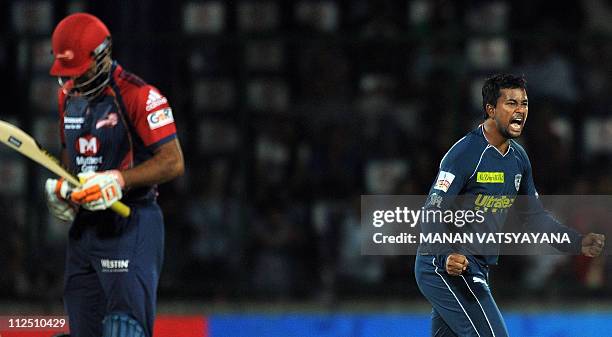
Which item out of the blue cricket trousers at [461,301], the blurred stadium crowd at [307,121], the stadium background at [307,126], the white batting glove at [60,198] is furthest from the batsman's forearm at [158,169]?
the blurred stadium crowd at [307,121]

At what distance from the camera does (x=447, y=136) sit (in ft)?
30.7

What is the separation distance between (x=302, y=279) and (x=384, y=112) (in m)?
1.39

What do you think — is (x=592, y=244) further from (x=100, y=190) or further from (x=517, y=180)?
(x=100, y=190)

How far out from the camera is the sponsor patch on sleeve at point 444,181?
17.2 feet

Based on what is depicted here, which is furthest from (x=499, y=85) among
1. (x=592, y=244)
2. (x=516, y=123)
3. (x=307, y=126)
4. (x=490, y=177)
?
(x=307, y=126)

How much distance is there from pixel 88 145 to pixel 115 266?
49 cm

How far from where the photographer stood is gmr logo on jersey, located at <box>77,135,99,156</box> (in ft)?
16.3

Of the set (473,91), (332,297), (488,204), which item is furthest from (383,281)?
(488,204)

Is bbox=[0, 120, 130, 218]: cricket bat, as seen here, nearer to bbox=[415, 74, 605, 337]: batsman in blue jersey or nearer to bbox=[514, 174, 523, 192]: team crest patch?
bbox=[415, 74, 605, 337]: batsman in blue jersey

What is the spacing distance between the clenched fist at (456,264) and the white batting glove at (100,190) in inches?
52.5

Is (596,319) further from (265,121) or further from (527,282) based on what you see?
(265,121)

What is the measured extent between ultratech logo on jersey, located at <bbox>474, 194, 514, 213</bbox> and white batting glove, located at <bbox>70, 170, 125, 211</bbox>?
58.7 inches

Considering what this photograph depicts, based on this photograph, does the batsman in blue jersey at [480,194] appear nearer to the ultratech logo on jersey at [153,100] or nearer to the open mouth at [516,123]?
the open mouth at [516,123]

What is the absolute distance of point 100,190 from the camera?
4.74 meters
